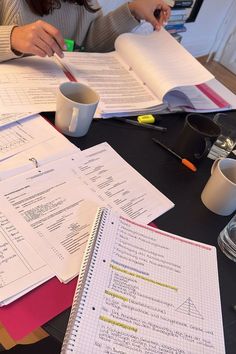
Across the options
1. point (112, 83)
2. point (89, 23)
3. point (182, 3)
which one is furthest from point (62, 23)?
point (182, 3)

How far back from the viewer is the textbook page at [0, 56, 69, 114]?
802 millimetres

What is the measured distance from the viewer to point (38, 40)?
906 millimetres

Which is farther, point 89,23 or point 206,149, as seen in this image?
point 89,23

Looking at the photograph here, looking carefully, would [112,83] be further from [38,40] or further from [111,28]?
[111,28]

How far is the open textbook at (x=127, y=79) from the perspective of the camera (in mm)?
855

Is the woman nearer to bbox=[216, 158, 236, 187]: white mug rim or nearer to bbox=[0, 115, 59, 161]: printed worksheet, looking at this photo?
bbox=[0, 115, 59, 161]: printed worksheet

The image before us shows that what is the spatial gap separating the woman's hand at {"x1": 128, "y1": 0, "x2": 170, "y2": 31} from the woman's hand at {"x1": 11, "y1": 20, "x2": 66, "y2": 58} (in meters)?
0.42

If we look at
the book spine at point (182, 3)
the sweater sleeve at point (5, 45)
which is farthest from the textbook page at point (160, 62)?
the book spine at point (182, 3)

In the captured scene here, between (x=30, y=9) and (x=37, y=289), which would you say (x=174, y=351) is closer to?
(x=37, y=289)

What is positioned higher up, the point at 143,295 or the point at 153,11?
the point at 153,11

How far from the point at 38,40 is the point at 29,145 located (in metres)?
0.35

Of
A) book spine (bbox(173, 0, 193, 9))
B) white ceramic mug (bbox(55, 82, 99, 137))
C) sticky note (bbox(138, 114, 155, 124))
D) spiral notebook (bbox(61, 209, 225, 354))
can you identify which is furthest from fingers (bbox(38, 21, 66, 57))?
book spine (bbox(173, 0, 193, 9))

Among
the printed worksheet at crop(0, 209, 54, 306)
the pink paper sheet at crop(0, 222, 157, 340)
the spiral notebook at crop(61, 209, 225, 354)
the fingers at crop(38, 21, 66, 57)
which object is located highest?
the fingers at crop(38, 21, 66, 57)

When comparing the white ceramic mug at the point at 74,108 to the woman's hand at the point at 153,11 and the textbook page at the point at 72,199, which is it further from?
the woman's hand at the point at 153,11
